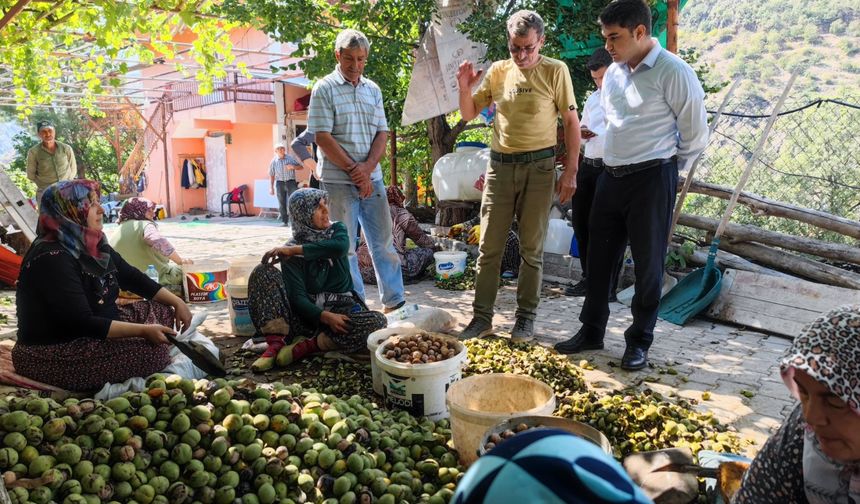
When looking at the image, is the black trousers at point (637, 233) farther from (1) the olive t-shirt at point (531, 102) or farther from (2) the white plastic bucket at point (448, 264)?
(2) the white plastic bucket at point (448, 264)

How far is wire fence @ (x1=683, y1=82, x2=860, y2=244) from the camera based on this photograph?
18.7 feet

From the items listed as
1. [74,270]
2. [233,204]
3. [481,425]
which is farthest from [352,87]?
[233,204]

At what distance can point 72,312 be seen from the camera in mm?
2908

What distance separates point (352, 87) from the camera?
176 inches

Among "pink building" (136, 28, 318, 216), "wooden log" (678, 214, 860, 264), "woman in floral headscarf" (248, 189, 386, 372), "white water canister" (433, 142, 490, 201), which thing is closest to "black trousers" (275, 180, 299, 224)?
"pink building" (136, 28, 318, 216)

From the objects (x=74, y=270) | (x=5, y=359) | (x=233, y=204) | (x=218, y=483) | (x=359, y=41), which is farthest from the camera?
(x=233, y=204)

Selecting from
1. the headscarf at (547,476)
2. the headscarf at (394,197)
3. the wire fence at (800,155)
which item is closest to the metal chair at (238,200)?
the headscarf at (394,197)

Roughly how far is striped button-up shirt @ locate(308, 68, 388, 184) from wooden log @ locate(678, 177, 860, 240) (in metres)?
3.64

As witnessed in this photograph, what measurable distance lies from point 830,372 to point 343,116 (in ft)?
12.5

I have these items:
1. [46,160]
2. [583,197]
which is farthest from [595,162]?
[46,160]

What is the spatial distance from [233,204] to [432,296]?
14471 mm

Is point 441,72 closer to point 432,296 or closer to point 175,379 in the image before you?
point 432,296

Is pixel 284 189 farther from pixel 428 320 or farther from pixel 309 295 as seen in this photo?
pixel 428 320

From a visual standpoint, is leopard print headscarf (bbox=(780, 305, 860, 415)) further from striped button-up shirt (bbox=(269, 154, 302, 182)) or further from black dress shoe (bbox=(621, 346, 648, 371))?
striped button-up shirt (bbox=(269, 154, 302, 182))
